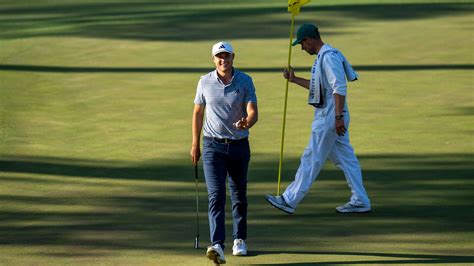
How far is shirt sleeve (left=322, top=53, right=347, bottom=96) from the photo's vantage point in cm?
1252

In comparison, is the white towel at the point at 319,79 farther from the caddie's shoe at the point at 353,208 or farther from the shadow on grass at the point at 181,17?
the shadow on grass at the point at 181,17

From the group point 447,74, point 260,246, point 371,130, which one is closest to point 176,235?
point 260,246

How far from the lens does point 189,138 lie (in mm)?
17984

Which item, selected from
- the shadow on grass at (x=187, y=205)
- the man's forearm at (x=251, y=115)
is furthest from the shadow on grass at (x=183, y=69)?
the man's forearm at (x=251, y=115)

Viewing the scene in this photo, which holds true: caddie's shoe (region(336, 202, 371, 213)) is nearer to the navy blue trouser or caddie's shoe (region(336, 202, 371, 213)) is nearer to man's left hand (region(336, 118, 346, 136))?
man's left hand (region(336, 118, 346, 136))

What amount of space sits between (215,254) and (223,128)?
1.14 metres

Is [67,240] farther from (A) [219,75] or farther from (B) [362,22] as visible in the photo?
(B) [362,22]

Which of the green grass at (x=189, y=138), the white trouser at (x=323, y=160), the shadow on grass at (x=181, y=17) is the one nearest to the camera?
the green grass at (x=189, y=138)

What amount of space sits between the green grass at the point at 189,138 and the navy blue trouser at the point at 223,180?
0.35 metres

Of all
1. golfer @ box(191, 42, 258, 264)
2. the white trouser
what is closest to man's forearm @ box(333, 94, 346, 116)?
the white trouser

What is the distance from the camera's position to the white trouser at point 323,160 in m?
12.9

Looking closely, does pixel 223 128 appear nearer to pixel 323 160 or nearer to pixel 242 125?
pixel 242 125

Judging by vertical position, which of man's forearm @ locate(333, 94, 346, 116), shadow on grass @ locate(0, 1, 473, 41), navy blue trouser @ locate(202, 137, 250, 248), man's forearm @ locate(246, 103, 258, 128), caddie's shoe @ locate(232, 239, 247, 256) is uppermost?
shadow on grass @ locate(0, 1, 473, 41)

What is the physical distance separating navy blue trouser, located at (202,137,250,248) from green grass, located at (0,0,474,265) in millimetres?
354
